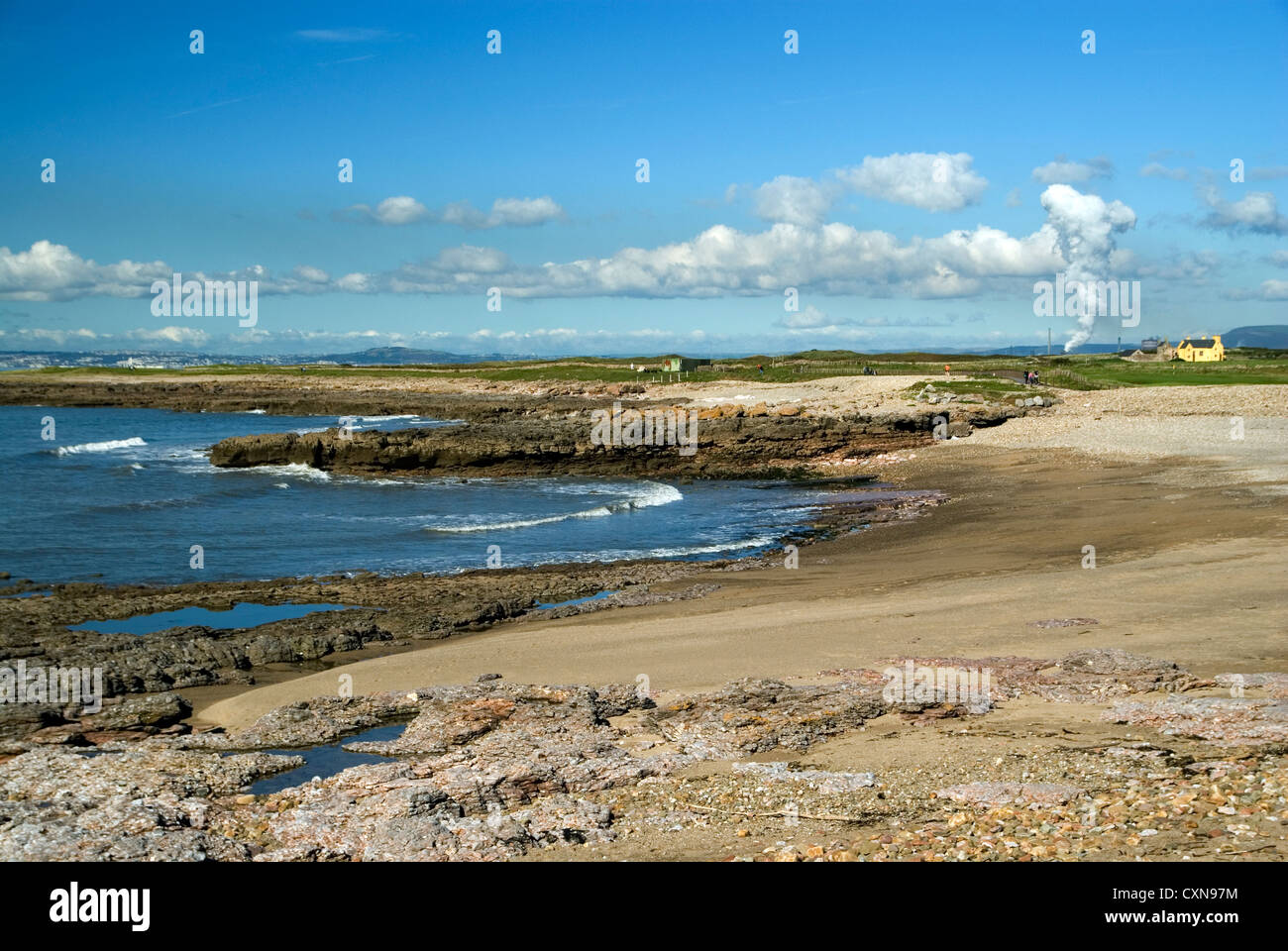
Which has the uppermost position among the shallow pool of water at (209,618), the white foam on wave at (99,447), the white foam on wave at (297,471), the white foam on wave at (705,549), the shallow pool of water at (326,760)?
the white foam on wave at (99,447)

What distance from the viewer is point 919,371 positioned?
253ft

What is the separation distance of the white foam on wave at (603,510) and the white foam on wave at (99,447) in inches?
1236

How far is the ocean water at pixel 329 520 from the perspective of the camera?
23078 mm

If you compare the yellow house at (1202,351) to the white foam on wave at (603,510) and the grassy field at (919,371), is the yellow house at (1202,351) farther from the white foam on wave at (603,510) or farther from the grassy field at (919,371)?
the white foam on wave at (603,510)

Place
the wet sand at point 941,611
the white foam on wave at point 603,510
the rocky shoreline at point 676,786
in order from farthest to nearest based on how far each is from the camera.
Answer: the white foam on wave at point 603,510, the wet sand at point 941,611, the rocky shoreline at point 676,786

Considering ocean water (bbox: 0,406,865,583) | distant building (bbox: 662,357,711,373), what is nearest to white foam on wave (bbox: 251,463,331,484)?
ocean water (bbox: 0,406,865,583)

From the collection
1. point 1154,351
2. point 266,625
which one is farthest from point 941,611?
point 1154,351

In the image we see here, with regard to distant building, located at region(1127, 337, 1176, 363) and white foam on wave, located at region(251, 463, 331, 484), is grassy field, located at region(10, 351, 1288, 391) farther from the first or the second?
white foam on wave, located at region(251, 463, 331, 484)

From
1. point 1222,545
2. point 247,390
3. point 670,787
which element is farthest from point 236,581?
point 247,390

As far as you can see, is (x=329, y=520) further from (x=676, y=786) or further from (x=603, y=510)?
(x=676, y=786)

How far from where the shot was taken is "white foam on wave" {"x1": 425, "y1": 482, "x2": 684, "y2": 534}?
2807cm

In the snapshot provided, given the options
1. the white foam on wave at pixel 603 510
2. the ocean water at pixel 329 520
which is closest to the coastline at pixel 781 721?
the ocean water at pixel 329 520

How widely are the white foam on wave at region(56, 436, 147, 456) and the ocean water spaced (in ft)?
14.1

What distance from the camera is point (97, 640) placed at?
49.1 ft
